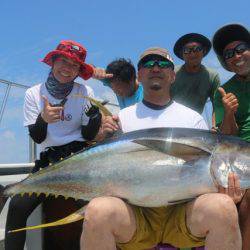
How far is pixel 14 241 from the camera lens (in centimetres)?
288

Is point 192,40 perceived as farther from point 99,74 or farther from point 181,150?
point 181,150

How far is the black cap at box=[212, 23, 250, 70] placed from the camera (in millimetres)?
3516

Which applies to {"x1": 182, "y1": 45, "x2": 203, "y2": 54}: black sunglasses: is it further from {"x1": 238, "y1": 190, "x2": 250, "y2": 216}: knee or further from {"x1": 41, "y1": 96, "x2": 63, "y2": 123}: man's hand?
{"x1": 238, "y1": 190, "x2": 250, "y2": 216}: knee

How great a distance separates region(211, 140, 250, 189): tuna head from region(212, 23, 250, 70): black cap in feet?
4.33

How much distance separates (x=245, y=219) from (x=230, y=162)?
483 mm

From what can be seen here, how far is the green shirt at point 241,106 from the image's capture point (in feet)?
10.8

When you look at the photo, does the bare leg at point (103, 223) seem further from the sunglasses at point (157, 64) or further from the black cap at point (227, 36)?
the black cap at point (227, 36)

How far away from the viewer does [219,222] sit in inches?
85.4

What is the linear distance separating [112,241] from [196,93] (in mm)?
2202

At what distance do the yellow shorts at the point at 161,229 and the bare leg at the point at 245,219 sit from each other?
1.02ft

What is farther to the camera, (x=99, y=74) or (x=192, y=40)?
(x=192, y=40)

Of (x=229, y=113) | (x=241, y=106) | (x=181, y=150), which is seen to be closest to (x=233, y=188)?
(x=181, y=150)

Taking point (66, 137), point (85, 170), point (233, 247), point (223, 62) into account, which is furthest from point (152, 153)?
point (223, 62)

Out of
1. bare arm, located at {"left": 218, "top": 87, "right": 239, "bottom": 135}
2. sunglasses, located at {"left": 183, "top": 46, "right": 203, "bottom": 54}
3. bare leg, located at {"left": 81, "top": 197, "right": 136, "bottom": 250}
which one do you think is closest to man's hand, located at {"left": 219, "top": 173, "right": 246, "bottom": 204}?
bare leg, located at {"left": 81, "top": 197, "right": 136, "bottom": 250}
